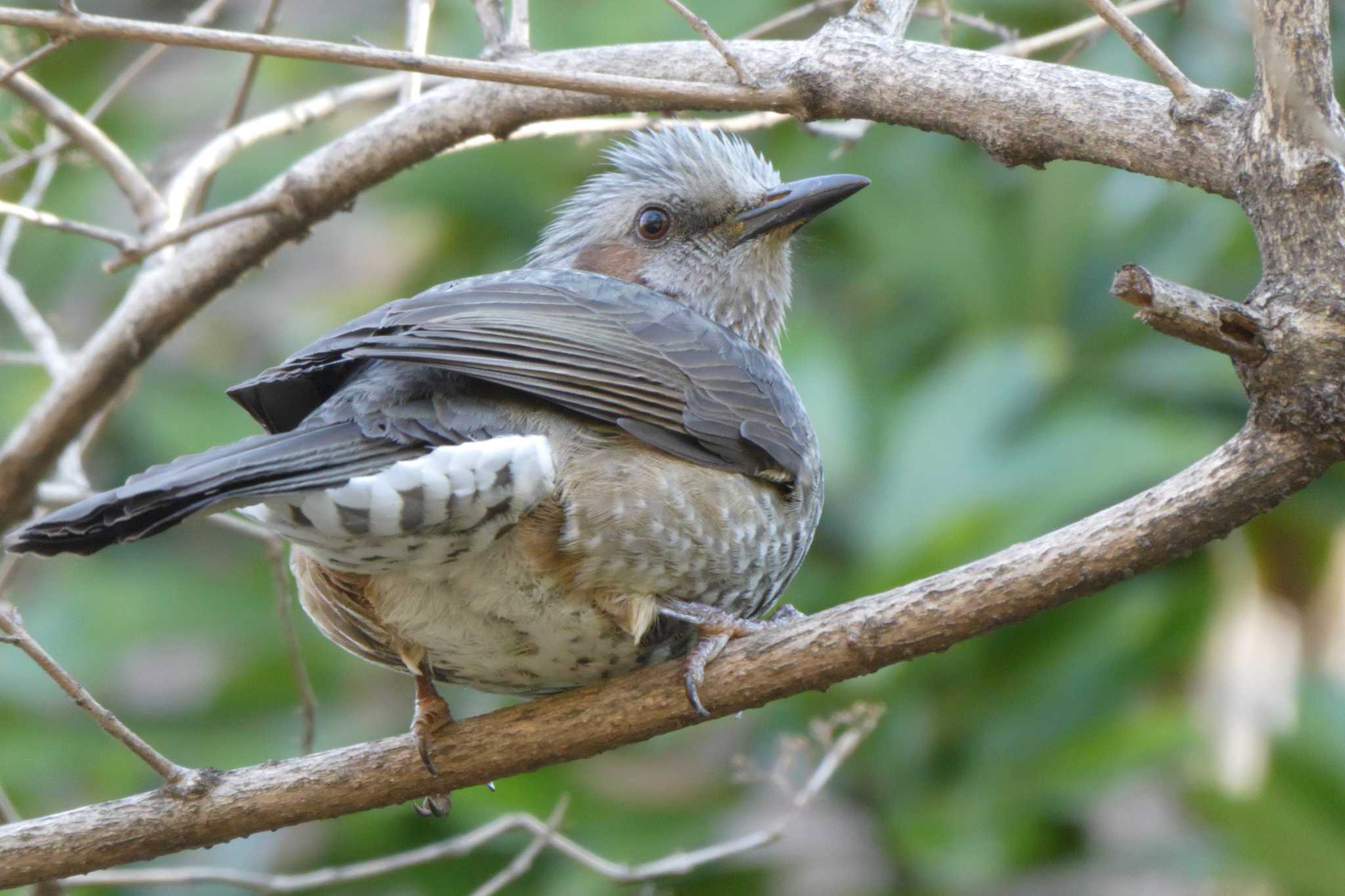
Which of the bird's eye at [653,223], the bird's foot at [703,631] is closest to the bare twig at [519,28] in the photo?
the bird's eye at [653,223]

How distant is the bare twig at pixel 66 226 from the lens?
2.91m

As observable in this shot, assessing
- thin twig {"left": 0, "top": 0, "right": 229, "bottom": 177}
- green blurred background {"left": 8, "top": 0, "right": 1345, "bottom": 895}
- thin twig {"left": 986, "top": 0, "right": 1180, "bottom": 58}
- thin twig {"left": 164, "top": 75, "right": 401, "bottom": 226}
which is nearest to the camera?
thin twig {"left": 986, "top": 0, "right": 1180, "bottom": 58}

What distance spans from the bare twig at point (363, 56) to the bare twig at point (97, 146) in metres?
1.15

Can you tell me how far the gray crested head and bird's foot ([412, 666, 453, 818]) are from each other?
1.24 metres

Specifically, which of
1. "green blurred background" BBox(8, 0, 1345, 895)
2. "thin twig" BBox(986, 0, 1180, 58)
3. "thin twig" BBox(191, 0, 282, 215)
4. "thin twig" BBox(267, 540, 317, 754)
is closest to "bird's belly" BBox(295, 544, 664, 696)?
"thin twig" BBox(267, 540, 317, 754)

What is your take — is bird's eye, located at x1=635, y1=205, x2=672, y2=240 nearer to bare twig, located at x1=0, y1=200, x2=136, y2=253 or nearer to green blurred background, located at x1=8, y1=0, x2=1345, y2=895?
bare twig, located at x1=0, y1=200, x2=136, y2=253

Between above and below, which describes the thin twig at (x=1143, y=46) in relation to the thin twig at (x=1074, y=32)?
below

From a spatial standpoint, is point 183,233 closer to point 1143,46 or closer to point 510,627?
point 510,627

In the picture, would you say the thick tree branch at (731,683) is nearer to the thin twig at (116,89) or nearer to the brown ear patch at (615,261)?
the brown ear patch at (615,261)

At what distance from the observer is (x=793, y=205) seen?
11.4 ft

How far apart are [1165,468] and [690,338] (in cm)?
261

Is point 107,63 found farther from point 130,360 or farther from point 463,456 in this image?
point 463,456

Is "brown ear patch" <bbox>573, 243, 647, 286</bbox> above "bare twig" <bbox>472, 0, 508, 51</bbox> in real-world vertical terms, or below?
below

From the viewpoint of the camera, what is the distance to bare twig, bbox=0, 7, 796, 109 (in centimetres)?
219
